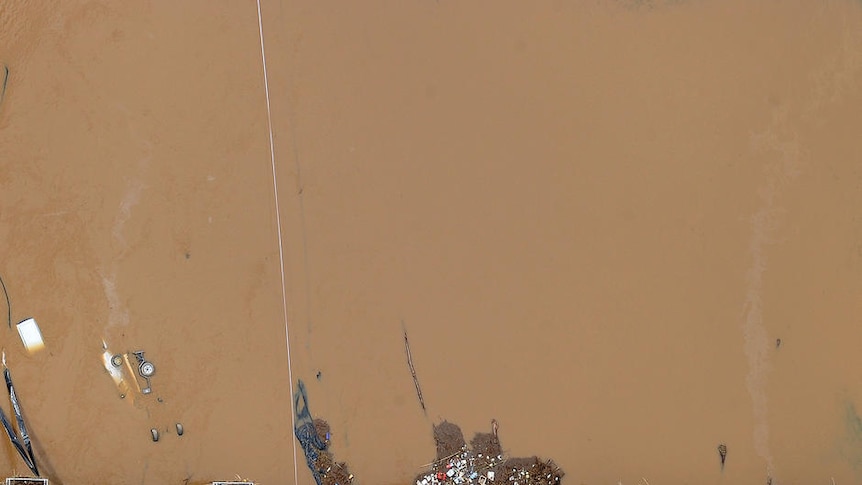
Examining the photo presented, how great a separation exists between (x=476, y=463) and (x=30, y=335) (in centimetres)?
305

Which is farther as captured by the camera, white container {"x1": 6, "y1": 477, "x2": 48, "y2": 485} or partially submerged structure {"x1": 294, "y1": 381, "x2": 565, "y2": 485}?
partially submerged structure {"x1": 294, "y1": 381, "x2": 565, "y2": 485}

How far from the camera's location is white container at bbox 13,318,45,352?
3.99 m

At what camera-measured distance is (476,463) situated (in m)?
4.09

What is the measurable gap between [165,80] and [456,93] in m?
1.91

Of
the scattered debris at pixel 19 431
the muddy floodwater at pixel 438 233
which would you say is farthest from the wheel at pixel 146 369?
the scattered debris at pixel 19 431

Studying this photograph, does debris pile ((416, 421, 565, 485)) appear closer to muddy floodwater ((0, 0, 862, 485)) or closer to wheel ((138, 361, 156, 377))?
muddy floodwater ((0, 0, 862, 485))

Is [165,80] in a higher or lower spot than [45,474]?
higher

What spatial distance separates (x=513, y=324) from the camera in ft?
13.3

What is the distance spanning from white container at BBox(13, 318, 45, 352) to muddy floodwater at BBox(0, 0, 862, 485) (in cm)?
7

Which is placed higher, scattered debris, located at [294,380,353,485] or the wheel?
the wheel

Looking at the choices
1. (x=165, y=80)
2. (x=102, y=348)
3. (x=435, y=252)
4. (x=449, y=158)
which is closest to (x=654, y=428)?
(x=435, y=252)

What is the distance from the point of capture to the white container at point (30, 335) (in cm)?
399

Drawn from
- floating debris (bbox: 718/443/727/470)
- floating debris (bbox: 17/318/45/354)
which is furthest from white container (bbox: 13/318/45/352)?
floating debris (bbox: 718/443/727/470)

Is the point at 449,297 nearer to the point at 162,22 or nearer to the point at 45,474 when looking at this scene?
the point at 162,22
